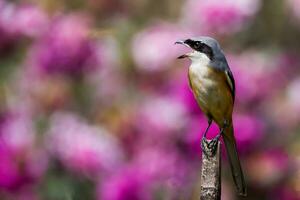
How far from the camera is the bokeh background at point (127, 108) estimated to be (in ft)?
7.97

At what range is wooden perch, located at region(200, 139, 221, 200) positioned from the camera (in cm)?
122

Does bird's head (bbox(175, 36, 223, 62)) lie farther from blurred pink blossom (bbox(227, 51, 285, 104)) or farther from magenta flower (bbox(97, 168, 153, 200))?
blurred pink blossom (bbox(227, 51, 285, 104))

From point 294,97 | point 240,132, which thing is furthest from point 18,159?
point 294,97

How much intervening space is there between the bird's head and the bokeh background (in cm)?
62

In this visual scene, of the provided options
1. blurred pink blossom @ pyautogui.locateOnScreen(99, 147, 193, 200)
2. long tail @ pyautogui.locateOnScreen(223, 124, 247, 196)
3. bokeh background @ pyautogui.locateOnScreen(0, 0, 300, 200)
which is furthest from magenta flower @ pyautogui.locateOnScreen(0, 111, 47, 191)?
long tail @ pyautogui.locateOnScreen(223, 124, 247, 196)

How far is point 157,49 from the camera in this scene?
2.81m

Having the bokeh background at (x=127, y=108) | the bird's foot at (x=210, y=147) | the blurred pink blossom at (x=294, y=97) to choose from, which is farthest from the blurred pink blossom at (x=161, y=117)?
the bird's foot at (x=210, y=147)

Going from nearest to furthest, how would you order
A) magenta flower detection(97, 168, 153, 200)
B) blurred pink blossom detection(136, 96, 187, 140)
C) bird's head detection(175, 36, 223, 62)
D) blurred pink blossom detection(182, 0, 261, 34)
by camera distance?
bird's head detection(175, 36, 223, 62) < magenta flower detection(97, 168, 153, 200) < blurred pink blossom detection(136, 96, 187, 140) < blurred pink blossom detection(182, 0, 261, 34)

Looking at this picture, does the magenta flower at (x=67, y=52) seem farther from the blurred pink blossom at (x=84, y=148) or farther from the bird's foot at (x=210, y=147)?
the bird's foot at (x=210, y=147)

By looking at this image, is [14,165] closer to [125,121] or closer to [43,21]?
[125,121]

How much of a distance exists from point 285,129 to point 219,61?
1.26 m

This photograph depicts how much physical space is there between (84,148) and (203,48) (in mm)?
1069

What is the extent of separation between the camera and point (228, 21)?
2.72 metres

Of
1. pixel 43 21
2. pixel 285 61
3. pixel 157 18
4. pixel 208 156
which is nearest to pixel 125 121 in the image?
pixel 43 21
